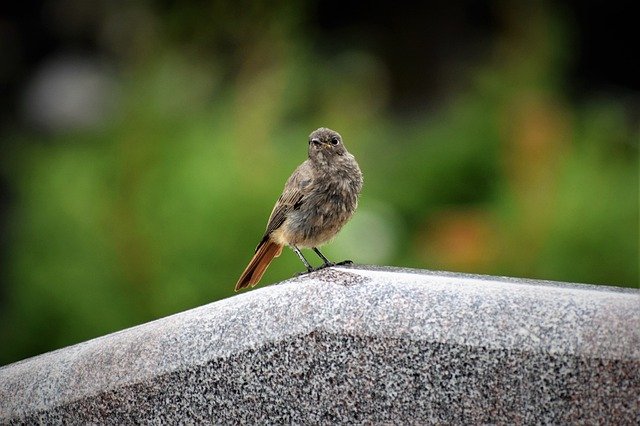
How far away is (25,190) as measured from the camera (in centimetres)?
554

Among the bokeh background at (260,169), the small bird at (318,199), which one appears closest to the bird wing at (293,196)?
the small bird at (318,199)

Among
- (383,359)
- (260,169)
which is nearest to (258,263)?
(260,169)

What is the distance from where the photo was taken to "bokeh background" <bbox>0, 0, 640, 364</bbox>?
526cm

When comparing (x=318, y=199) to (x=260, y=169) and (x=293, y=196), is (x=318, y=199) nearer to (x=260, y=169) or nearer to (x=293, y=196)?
(x=293, y=196)

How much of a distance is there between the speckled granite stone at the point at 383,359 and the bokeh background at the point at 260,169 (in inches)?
81.5

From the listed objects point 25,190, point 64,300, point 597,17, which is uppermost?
point 597,17

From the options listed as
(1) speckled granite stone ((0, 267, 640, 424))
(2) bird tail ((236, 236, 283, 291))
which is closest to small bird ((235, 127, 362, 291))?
(2) bird tail ((236, 236, 283, 291))

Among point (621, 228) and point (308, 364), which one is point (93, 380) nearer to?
point (308, 364)

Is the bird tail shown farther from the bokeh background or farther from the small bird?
the bokeh background

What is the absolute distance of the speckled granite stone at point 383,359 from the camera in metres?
2.77

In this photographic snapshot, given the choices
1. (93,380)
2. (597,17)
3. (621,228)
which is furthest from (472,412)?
(597,17)

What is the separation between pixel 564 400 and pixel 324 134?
67.1 inches

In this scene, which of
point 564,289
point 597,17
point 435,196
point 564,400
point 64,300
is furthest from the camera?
point 597,17

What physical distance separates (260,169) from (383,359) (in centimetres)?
269
